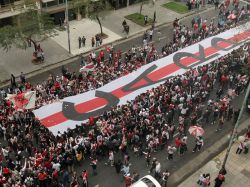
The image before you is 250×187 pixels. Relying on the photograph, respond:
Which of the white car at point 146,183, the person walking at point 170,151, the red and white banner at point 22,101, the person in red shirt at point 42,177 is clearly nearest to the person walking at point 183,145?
the person walking at point 170,151

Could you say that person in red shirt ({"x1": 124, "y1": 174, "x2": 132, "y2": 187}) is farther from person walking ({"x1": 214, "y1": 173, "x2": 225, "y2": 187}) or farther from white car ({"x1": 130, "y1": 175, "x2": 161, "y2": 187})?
person walking ({"x1": 214, "y1": 173, "x2": 225, "y2": 187})

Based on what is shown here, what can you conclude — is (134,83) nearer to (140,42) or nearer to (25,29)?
(140,42)

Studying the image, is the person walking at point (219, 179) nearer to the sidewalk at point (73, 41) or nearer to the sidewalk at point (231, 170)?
the sidewalk at point (231, 170)

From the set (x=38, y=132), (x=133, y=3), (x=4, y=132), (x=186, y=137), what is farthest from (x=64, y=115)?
(x=133, y=3)

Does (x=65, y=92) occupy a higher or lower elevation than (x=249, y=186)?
higher

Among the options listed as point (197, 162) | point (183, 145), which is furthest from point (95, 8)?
point (197, 162)

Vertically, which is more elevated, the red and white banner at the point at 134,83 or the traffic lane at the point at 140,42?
the red and white banner at the point at 134,83

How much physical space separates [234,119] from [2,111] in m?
16.6

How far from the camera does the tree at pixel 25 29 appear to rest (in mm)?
A: 31859

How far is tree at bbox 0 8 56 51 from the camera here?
3186cm

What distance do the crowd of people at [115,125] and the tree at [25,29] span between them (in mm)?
3545

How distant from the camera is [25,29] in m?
32.8

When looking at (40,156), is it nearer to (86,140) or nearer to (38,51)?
(86,140)

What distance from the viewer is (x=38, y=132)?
25141 millimetres
